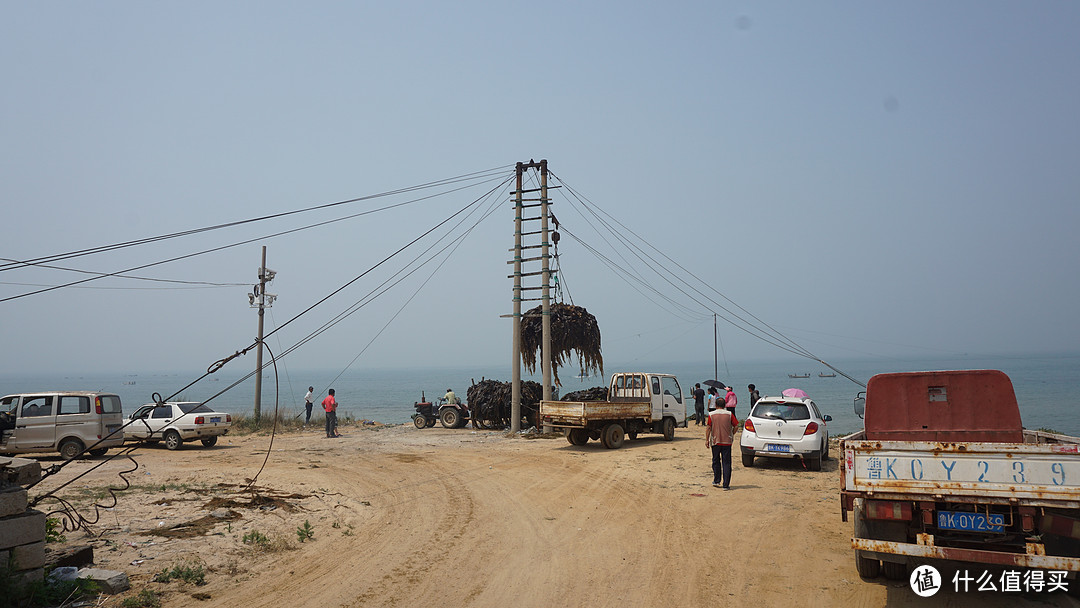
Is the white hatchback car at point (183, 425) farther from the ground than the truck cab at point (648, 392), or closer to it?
closer to it

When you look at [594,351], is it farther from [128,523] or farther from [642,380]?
[128,523]

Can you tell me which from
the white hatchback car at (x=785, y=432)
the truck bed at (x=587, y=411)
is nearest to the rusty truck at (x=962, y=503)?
the white hatchback car at (x=785, y=432)

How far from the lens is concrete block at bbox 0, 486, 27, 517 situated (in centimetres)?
582

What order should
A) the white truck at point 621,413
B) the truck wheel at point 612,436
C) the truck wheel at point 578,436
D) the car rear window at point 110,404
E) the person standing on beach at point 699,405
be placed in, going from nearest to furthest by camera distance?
the car rear window at point 110,404
the white truck at point 621,413
the truck wheel at point 612,436
the truck wheel at point 578,436
the person standing on beach at point 699,405

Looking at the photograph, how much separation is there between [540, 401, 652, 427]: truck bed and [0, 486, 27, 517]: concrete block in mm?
13936

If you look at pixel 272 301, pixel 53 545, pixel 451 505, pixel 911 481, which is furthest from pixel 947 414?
pixel 272 301

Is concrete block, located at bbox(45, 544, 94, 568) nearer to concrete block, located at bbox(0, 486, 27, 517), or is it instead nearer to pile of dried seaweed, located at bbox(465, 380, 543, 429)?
concrete block, located at bbox(0, 486, 27, 517)

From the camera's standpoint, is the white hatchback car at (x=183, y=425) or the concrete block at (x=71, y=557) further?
the white hatchback car at (x=183, y=425)

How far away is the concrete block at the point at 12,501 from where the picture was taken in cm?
582

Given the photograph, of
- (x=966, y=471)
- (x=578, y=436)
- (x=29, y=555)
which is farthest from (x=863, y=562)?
(x=578, y=436)

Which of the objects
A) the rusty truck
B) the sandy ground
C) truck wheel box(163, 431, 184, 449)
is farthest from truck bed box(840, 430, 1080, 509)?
truck wheel box(163, 431, 184, 449)

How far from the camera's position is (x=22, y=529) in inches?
233

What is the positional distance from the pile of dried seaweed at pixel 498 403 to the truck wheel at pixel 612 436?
22.6ft

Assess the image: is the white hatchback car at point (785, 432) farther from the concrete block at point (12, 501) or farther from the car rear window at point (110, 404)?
the car rear window at point (110, 404)
